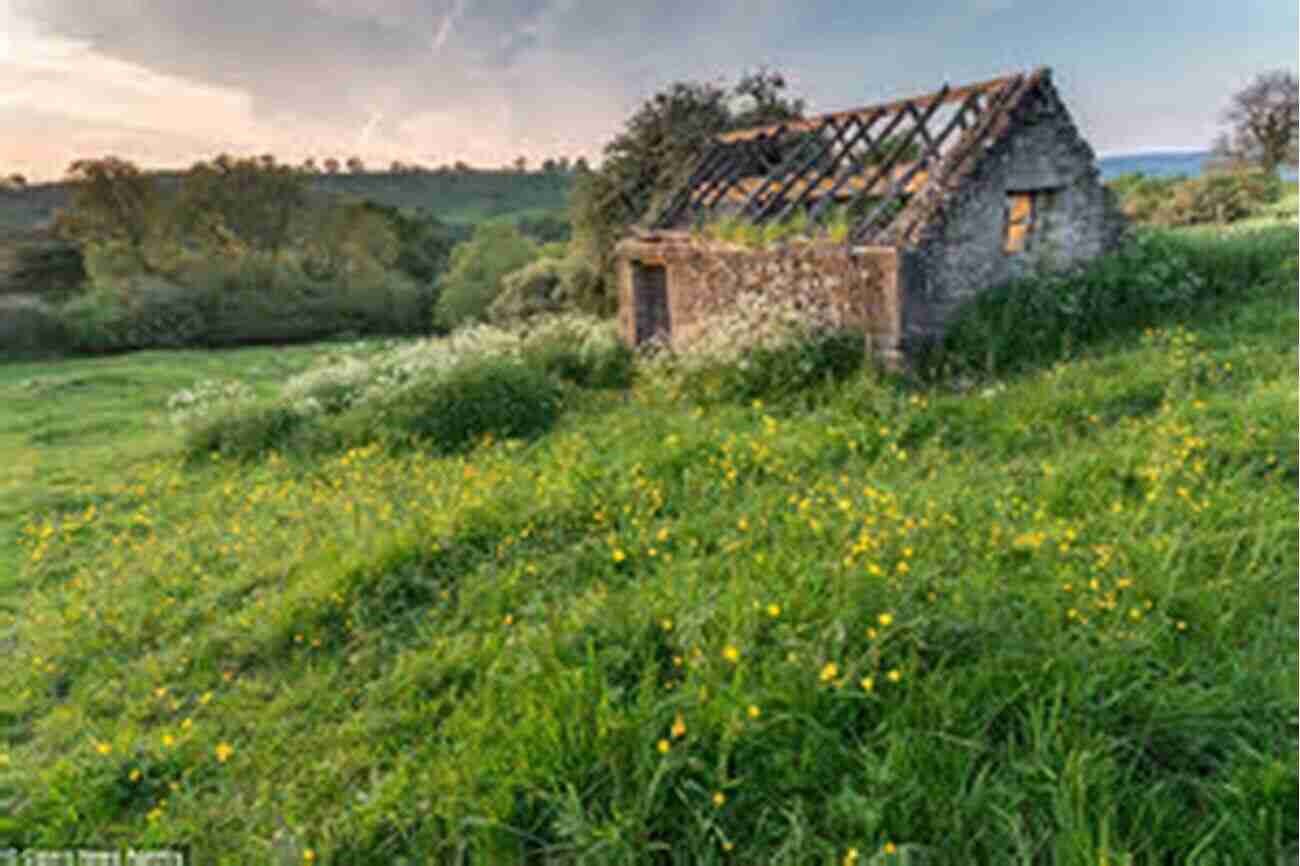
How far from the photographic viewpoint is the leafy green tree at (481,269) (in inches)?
1380

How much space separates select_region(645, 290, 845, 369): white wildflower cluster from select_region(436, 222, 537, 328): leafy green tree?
2317 centimetres

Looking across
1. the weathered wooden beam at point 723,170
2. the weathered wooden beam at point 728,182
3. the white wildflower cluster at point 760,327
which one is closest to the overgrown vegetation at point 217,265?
the weathered wooden beam at point 723,170

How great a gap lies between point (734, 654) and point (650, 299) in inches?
528

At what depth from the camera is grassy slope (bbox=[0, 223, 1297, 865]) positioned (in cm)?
318

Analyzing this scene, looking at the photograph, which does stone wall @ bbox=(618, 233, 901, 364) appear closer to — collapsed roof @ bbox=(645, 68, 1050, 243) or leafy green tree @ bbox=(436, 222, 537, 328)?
collapsed roof @ bbox=(645, 68, 1050, 243)

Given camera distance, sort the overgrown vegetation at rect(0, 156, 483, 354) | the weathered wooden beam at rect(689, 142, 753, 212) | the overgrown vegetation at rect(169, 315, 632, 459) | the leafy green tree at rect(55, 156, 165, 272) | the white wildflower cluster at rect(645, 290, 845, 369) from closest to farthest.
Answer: the overgrown vegetation at rect(169, 315, 632, 459) → the white wildflower cluster at rect(645, 290, 845, 369) → the weathered wooden beam at rect(689, 142, 753, 212) → the overgrown vegetation at rect(0, 156, 483, 354) → the leafy green tree at rect(55, 156, 165, 272)

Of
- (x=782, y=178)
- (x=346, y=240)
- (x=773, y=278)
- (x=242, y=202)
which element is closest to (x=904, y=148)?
(x=782, y=178)

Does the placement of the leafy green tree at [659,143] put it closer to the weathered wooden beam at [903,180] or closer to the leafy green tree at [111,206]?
the weathered wooden beam at [903,180]

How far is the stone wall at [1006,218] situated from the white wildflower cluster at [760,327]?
1347 millimetres

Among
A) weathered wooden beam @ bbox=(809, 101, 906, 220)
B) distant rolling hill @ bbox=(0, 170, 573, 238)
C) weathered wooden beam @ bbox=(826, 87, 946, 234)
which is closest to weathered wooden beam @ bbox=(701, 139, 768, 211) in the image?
weathered wooden beam @ bbox=(809, 101, 906, 220)

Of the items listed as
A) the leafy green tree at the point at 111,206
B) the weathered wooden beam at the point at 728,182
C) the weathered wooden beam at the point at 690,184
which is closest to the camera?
the weathered wooden beam at the point at 728,182

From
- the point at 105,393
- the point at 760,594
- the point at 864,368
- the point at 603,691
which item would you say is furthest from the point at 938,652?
the point at 105,393

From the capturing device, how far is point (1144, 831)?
9.61 ft

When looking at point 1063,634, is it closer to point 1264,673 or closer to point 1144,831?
point 1264,673
